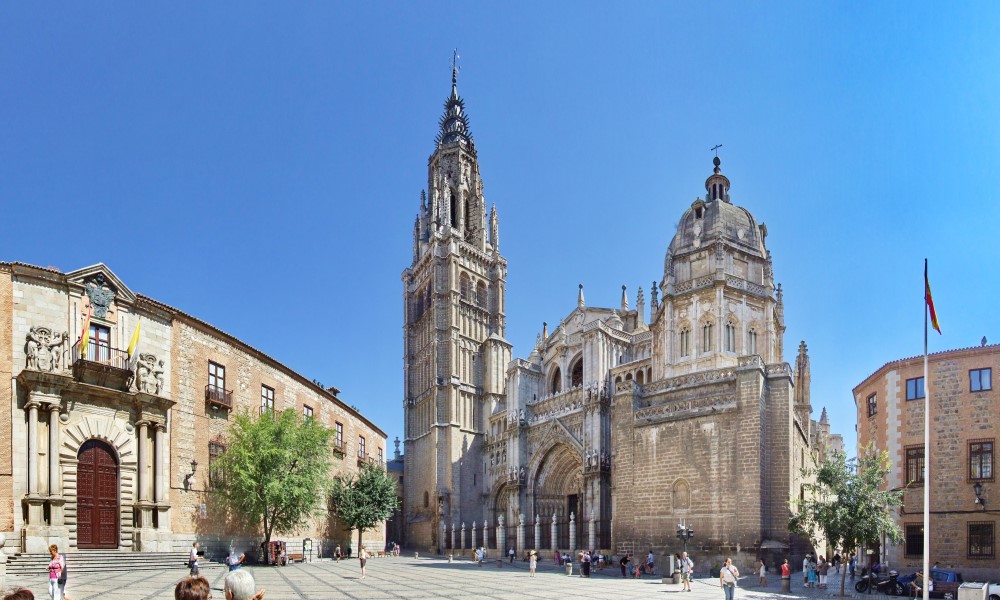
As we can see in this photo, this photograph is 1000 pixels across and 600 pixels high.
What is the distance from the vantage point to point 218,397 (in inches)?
1189

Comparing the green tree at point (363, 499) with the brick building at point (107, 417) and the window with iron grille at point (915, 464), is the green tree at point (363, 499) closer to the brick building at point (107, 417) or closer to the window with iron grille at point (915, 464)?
the brick building at point (107, 417)

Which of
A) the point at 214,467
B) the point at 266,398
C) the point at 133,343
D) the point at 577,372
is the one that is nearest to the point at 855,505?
the point at 214,467

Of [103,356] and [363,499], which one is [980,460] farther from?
[103,356]

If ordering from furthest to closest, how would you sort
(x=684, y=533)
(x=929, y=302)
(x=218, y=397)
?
1. (x=684, y=533)
2. (x=218, y=397)
3. (x=929, y=302)

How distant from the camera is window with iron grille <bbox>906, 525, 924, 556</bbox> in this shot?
101 feet

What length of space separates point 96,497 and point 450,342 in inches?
1676

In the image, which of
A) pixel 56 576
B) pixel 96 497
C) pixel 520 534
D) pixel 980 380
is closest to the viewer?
pixel 56 576

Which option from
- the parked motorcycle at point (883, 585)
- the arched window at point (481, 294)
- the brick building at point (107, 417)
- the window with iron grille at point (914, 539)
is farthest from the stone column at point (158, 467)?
the arched window at point (481, 294)

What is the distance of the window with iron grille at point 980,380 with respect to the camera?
2975 centimetres

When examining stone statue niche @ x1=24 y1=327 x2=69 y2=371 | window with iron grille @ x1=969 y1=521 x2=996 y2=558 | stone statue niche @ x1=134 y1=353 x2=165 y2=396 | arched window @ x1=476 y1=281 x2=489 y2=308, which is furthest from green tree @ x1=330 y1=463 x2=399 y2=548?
arched window @ x1=476 y1=281 x2=489 y2=308

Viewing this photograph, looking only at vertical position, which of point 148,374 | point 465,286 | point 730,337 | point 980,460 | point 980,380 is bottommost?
point 980,460

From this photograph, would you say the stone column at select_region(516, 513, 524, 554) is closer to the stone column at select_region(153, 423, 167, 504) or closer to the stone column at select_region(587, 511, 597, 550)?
the stone column at select_region(587, 511, 597, 550)

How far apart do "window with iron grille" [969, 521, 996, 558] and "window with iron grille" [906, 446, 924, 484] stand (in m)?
2.48

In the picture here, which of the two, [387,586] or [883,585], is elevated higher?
[387,586]
